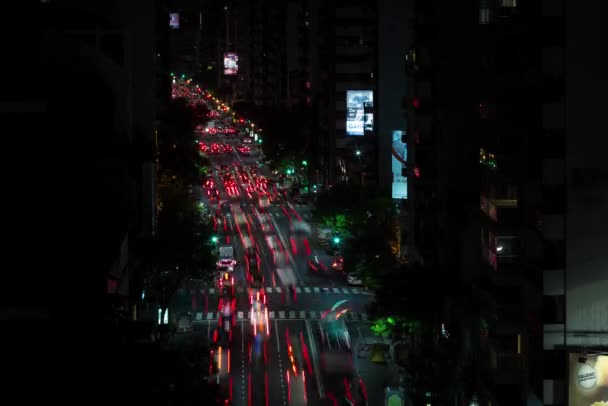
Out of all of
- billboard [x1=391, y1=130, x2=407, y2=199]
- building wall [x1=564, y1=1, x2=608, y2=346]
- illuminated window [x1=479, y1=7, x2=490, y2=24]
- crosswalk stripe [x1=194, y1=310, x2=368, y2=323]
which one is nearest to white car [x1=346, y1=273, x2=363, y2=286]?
crosswalk stripe [x1=194, y1=310, x2=368, y2=323]

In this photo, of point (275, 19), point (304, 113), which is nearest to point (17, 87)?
point (304, 113)

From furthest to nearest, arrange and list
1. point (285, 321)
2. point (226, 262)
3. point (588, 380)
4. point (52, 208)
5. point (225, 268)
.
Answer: point (226, 262)
point (225, 268)
point (285, 321)
point (588, 380)
point (52, 208)

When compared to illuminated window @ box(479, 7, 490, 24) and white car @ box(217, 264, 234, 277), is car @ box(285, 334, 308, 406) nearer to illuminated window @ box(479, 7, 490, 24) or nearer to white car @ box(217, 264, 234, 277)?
illuminated window @ box(479, 7, 490, 24)

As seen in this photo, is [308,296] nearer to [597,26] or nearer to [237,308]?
[237,308]

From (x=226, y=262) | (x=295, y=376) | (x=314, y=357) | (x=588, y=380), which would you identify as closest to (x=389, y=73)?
(x=226, y=262)

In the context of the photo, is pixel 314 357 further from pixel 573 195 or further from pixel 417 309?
pixel 573 195

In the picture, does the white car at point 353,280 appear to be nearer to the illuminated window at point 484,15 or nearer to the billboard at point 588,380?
the illuminated window at point 484,15

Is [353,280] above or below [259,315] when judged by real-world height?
above
